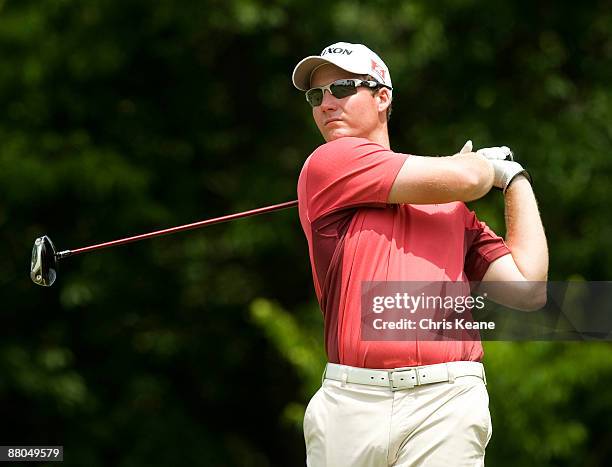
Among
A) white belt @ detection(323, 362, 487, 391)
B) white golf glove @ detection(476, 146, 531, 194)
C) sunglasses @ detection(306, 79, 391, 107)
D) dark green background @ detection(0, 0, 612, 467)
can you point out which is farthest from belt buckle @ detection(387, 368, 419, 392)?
dark green background @ detection(0, 0, 612, 467)

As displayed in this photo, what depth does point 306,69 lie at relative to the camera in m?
3.98

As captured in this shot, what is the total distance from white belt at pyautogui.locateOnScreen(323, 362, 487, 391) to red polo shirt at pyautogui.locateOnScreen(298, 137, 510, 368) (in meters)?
0.02

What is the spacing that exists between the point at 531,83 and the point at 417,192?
788cm

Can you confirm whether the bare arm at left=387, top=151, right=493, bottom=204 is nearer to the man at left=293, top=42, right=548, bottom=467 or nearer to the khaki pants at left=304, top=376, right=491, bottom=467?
the man at left=293, top=42, right=548, bottom=467

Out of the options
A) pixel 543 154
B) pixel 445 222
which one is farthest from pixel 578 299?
pixel 543 154

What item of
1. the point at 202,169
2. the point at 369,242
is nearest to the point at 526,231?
the point at 369,242

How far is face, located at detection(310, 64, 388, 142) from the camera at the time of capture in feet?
12.8

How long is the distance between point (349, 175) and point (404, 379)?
0.59m

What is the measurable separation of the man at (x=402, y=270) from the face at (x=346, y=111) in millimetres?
89

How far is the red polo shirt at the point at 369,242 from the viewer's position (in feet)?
11.5

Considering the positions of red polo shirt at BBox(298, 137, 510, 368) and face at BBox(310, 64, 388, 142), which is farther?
face at BBox(310, 64, 388, 142)

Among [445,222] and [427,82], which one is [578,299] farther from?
[427,82]

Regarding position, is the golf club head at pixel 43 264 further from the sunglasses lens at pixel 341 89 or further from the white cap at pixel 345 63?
the sunglasses lens at pixel 341 89

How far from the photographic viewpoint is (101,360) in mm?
11695
